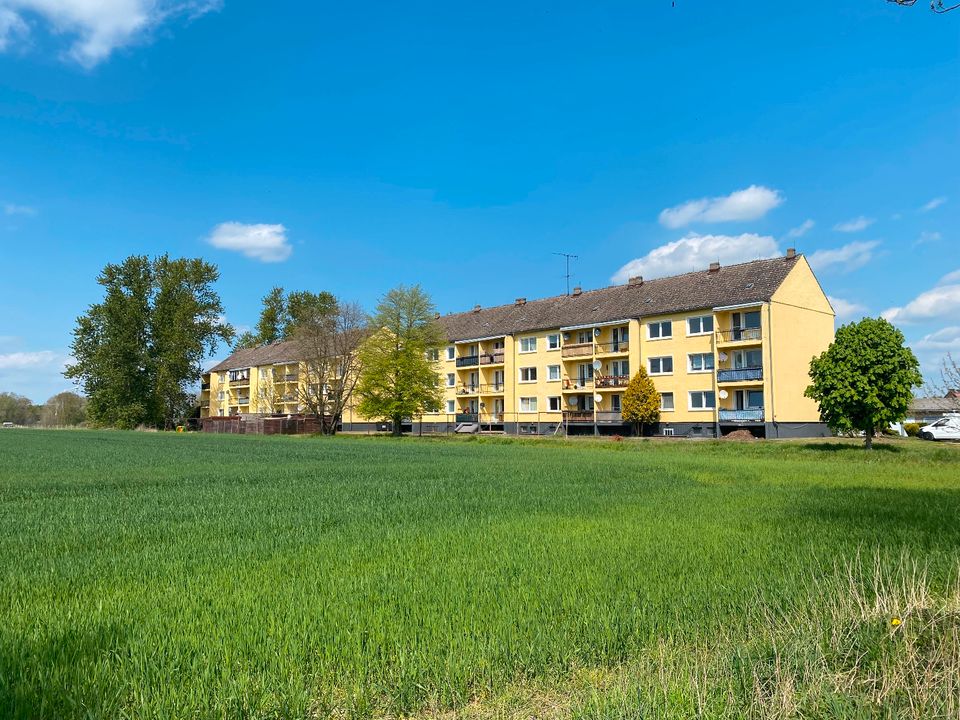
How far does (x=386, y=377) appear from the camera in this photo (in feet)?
179

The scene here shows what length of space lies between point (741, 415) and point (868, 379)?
15.0 meters

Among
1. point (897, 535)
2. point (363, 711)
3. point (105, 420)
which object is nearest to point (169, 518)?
point (363, 711)

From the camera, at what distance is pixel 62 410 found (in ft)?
447

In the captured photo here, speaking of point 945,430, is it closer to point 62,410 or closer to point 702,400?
point 702,400

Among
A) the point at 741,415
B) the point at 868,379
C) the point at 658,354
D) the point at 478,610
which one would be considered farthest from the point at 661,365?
the point at 478,610

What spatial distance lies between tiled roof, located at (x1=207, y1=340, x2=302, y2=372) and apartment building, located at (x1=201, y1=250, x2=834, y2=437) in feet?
51.1

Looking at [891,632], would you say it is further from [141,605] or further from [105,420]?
[105,420]

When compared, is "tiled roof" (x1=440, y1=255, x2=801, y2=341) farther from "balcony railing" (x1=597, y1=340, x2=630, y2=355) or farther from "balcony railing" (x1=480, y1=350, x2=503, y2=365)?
"balcony railing" (x1=597, y1=340, x2=630, y2=355)

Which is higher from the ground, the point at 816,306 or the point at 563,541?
the point at 816,306

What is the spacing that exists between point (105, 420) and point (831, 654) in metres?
86.5

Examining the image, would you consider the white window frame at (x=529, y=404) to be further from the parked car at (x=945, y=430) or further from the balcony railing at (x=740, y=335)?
the parked car at (x=945, y=430)

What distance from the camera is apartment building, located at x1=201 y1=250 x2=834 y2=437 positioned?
43.7 metres

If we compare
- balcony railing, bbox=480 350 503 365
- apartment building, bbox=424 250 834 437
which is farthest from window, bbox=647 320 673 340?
balcony railing, bbox=480 350 503 365

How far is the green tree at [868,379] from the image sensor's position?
28.0 m
